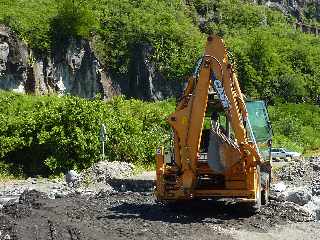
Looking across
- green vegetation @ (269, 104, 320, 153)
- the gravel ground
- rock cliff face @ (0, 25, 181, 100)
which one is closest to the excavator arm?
the gravel ground

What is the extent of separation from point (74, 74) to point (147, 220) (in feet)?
140

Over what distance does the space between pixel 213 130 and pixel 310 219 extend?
2818 millimetres

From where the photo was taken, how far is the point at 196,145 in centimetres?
1377

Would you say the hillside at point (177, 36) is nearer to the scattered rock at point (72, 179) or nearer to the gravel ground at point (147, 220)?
the scattered rock at point (72, 179)

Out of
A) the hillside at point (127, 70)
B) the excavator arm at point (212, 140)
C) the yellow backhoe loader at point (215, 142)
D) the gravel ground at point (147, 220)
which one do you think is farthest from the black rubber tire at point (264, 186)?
the hillside at point (127, 70)

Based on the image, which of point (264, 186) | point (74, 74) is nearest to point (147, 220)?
point (264, 186)

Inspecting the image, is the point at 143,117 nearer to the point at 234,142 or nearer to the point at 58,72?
the point at 58,72

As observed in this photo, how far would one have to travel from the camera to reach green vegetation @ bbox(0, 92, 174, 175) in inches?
1131

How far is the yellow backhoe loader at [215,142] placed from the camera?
533 inches

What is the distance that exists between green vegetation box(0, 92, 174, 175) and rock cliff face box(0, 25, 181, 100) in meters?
17.2

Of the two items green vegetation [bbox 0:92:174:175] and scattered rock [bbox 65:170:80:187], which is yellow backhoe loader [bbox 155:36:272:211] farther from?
green vegetation [bbox 0:92:174:175]

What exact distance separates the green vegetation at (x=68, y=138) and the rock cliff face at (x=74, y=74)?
1718cm

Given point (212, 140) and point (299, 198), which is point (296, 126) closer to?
point (299, 198)

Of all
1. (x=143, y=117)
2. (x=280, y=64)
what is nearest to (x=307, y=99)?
(x=280, y=64)
